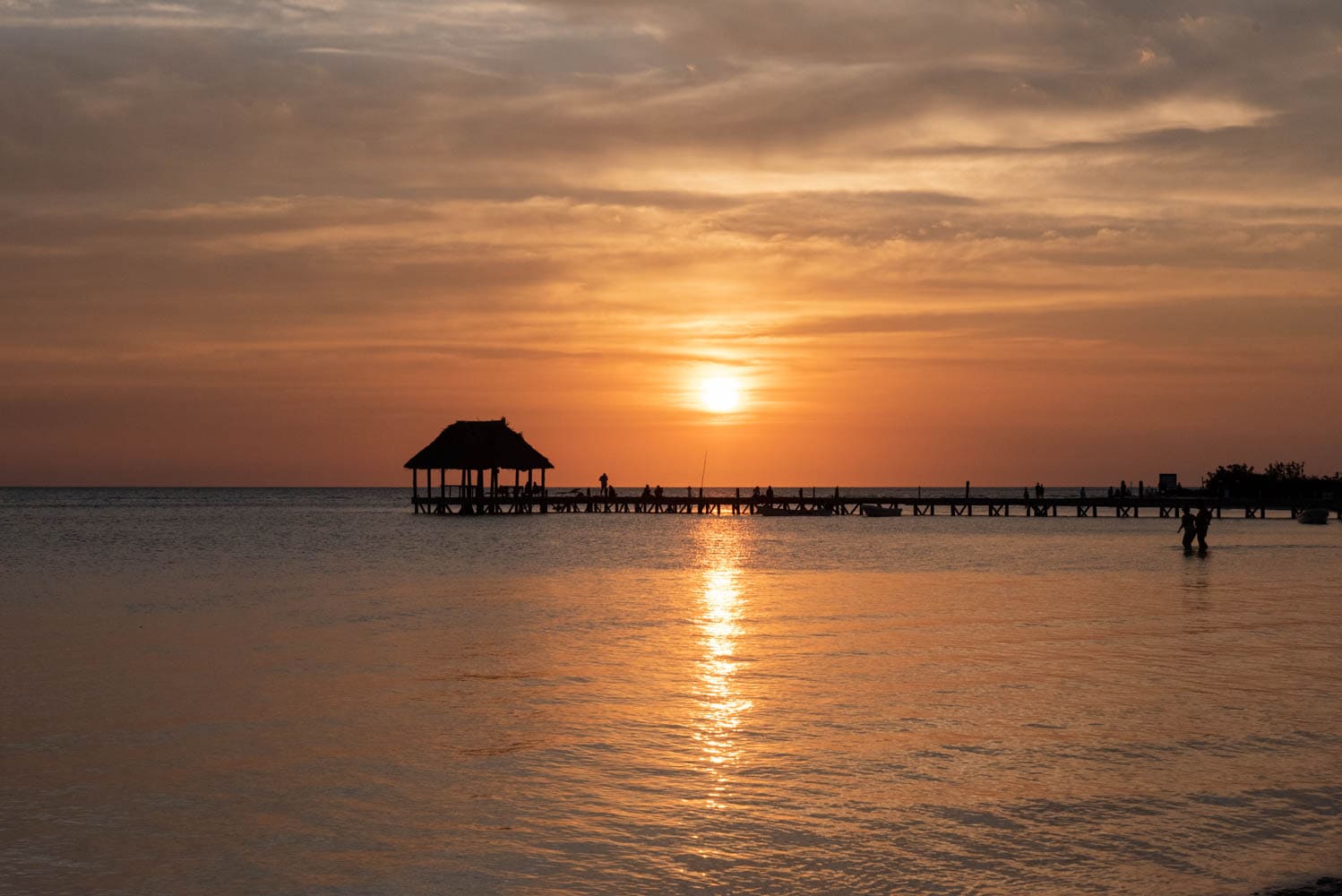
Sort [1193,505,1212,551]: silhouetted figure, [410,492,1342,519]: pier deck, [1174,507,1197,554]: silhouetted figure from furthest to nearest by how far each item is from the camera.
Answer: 1. [410,492,1342,519]: pier deck
2. [1193,505,1212,551]: silhouetted figure
3. [1174,507,1197,554]: silhouetted figure

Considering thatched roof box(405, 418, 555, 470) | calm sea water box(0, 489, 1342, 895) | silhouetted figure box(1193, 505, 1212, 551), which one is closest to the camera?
calm sea water box(0, 489, 1342, 895)

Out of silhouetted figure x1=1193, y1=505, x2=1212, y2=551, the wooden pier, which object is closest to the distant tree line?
the wooden pier

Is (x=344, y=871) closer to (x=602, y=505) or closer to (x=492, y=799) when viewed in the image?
(x=492, y=799)

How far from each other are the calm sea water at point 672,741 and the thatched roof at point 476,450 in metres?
50.8

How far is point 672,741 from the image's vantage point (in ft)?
43.3

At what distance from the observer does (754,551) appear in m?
50.7

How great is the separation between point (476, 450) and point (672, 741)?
7003cm

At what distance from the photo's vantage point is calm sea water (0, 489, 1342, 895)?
9133 millimetres

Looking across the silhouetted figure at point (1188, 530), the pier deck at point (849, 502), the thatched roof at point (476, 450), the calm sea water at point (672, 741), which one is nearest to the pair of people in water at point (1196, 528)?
the silhouetted figure at point (1188, 530)

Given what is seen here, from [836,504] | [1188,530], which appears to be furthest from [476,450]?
[1188,530]

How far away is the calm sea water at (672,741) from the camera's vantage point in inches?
360

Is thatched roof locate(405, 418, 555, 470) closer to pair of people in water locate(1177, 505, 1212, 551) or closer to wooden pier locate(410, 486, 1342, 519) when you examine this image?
wooden pier locate(410, 486, 1342, 519)

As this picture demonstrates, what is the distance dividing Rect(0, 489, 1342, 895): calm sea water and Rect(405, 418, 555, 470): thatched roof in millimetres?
50757

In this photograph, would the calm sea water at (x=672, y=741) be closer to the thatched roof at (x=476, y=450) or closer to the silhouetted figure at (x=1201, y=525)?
the silhouetted figure at (x=1201, y=525)
